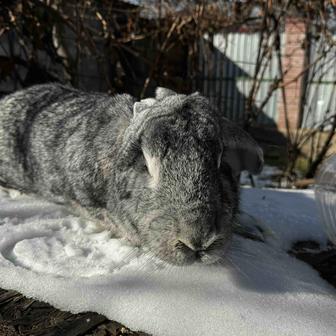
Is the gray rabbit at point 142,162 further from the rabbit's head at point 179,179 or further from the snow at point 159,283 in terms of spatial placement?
the snow at point 159,283

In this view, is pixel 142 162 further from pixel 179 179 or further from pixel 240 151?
pixel 240 151

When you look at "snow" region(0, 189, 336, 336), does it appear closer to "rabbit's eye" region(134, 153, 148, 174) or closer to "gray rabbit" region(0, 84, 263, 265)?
"gray rabbit" region(0, 84, 263, 265)

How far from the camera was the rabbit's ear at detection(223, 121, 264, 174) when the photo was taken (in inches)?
80.0

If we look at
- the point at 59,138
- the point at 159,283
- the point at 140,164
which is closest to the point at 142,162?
the point at 140,164

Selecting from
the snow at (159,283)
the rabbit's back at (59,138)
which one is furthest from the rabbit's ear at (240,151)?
the rabbit's back at (59,138)

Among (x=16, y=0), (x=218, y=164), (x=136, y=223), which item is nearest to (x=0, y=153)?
(x=136, y=223)

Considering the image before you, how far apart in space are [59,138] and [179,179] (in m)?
1.21

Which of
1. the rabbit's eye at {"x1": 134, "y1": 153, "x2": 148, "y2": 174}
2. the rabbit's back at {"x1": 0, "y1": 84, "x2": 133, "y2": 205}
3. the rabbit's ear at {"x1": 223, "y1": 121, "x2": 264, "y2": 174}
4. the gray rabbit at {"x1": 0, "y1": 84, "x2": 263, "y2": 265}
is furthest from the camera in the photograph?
the rabbit's back at {"x1": 0, "y1": 84, "x2": 133, "y2": 205}

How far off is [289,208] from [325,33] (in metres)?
2.25

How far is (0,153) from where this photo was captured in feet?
9.53

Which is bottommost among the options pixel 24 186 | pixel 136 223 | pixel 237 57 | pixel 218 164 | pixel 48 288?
pixel 237 57

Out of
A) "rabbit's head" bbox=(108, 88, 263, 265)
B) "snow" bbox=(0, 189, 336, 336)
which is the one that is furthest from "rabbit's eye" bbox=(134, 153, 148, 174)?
"snow" bbox=(0, 189, 336, 336)

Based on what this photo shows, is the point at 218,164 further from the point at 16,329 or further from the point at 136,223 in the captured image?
the point at 16,329

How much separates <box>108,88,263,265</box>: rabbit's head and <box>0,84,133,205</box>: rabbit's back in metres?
0.28
